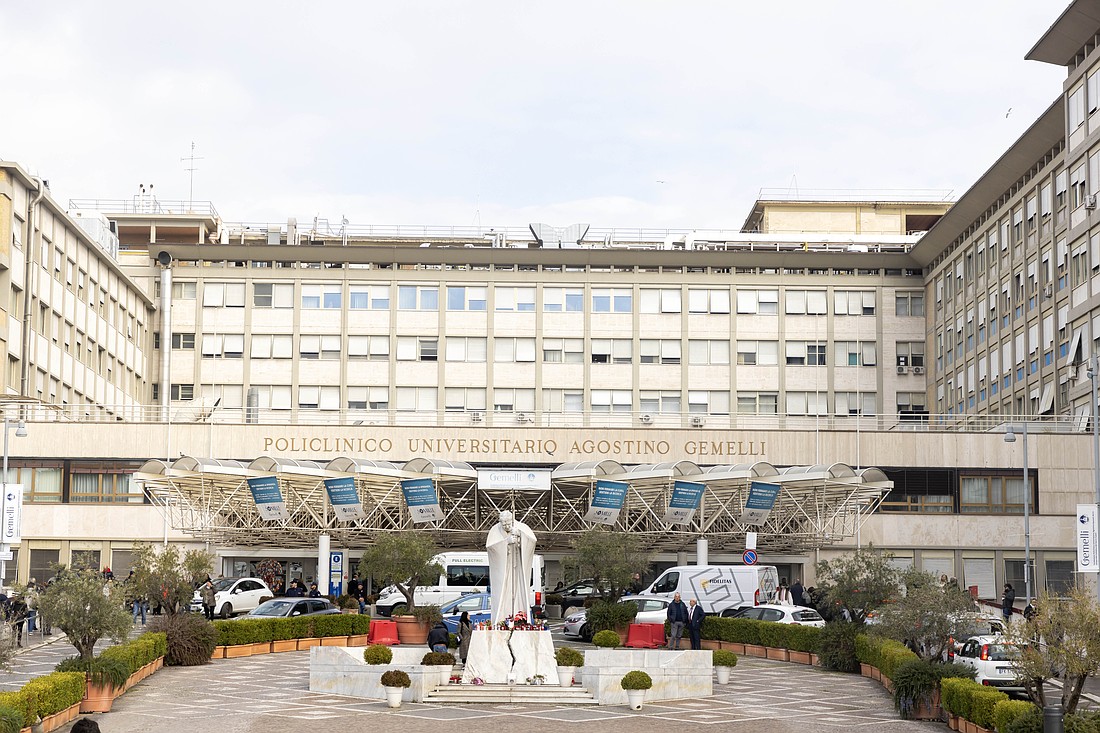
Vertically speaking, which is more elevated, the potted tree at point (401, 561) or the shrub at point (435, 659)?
the potted tree at point (401, 561)

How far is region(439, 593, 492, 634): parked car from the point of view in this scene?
37594 millimetres

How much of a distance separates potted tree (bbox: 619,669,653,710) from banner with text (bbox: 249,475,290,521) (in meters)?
21.7

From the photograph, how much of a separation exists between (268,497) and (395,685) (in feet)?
68.1

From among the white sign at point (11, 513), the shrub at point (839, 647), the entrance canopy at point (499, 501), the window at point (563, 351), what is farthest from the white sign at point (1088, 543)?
the window at point (563, 351)

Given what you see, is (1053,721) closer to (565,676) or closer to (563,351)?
(565,676)

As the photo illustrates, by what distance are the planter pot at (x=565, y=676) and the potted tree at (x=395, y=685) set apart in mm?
3076

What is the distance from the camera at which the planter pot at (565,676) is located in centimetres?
2728

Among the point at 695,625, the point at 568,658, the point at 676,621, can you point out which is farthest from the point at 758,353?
the point at 568,658

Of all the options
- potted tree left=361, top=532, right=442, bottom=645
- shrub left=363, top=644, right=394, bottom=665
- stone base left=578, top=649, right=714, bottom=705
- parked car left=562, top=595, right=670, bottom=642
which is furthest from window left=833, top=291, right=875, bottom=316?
shrub left=363, top=644, right=394, bottom=665

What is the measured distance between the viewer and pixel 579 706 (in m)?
25.8

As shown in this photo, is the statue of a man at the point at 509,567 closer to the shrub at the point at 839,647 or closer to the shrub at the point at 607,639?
the shrub at the point at 607,639

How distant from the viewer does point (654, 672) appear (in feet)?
A: 88.9

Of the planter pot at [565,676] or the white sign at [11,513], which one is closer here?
the planter pot at [565,676]

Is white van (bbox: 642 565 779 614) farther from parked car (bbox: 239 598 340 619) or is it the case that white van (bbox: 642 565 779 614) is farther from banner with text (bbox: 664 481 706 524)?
parked car (bbox: 239 598 340 619)
